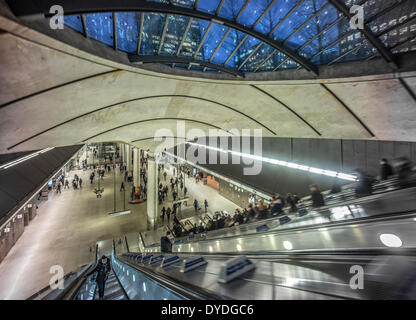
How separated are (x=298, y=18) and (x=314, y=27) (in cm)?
85

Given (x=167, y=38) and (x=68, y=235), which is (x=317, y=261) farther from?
(x=68, y=235)

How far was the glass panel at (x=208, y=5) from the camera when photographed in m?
7.01

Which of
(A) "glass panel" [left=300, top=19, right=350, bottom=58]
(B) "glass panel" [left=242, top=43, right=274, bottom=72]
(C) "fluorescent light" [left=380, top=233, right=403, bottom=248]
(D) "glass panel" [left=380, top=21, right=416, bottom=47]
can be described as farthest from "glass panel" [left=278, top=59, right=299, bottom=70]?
(C) "fluorescent light" [left=380, top=233, right=403, bottom=248]

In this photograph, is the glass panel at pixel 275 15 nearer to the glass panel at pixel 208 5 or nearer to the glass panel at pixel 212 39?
the glass panel at pixel 212 39

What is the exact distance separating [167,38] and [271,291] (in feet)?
30.8

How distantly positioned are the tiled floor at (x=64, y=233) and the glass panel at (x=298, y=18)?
1629 centimetres

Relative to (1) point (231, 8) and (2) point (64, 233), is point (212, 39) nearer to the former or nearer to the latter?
(1) point (231, 8)

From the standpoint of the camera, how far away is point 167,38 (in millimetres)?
8422

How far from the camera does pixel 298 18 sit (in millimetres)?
8062

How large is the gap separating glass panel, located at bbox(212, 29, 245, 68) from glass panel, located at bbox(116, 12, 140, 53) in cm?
407

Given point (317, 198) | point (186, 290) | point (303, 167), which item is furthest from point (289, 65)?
point (186, 290)

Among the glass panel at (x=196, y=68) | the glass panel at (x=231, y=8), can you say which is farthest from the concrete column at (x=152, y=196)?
the glass panel at (x=231, y=8)

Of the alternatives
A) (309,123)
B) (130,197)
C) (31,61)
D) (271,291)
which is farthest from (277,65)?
(130,197)

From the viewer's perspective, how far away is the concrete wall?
12656 millimetres
